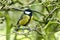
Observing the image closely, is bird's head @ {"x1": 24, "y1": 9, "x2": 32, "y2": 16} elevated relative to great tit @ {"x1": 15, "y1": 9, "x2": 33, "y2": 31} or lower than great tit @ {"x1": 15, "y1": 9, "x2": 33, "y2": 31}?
elevated

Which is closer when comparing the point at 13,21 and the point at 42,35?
the point at 42,35

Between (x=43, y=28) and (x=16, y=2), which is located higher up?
(x=16, y=2)

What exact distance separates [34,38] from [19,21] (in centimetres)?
25

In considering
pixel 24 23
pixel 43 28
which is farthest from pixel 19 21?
pixel 43 28

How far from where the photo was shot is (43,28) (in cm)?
308

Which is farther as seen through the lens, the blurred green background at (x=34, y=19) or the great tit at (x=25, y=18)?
the great tit at (x=25, y=18)

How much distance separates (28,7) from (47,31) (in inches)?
13.6

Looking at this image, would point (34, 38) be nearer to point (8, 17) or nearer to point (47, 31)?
point (47, 31)

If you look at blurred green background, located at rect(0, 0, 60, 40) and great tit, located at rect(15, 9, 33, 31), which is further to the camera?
great tit, located at rect(15, 9, 33, 31)

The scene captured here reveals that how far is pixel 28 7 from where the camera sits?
3.28 metres

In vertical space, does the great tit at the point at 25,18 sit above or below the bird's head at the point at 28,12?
below

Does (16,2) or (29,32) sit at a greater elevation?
(16,2)

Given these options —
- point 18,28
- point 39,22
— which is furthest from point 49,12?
point 18,28

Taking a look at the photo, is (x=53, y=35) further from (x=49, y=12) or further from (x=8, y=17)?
(x=8, y=17)
